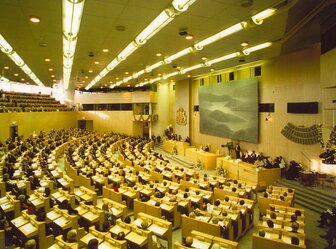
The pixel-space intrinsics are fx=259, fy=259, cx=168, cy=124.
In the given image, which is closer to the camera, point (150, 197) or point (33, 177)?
point (150, 197)

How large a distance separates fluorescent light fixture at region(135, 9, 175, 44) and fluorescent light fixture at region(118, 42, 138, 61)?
0.71 meters

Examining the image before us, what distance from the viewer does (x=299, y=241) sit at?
6.84m

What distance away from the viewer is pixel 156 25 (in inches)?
316

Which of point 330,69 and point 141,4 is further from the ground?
point 141,4

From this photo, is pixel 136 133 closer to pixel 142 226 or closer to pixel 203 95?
pixel 203 95

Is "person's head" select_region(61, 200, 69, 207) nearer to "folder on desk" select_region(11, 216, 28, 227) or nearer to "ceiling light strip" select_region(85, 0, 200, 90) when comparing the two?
"folder on desk" select_region(11, 216, 28, 227)

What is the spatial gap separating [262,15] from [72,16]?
5.43 metres

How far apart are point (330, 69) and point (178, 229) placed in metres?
7.92

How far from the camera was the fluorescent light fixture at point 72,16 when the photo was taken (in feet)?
20.9

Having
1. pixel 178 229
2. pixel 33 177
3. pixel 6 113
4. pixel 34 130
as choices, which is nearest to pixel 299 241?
pixel 178 229

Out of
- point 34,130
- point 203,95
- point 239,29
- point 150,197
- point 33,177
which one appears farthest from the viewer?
point 34,130

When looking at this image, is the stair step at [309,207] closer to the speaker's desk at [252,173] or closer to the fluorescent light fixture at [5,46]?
the speaker's desk at [252,173]

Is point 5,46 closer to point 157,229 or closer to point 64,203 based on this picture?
point 64,203

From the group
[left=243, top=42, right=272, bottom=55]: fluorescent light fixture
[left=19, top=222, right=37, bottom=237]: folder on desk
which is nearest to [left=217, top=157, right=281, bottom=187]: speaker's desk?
[left=243, top=42, right=272, bottom=55]: fluorescent light fixture
